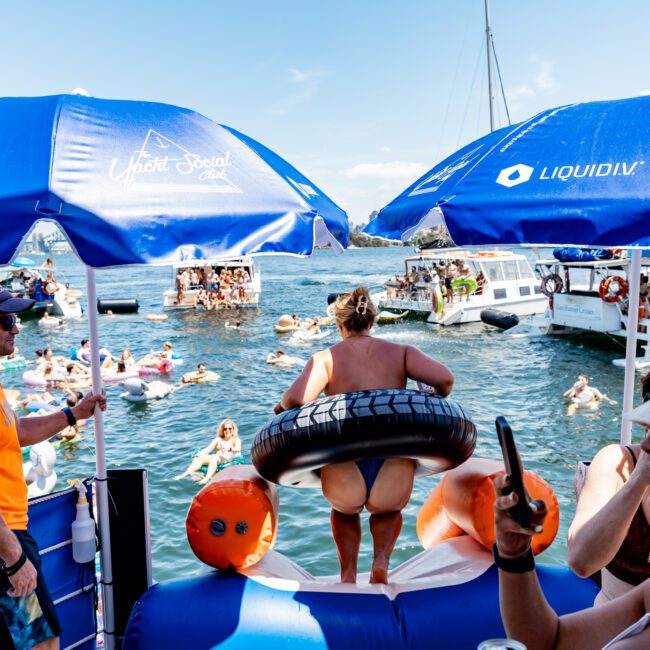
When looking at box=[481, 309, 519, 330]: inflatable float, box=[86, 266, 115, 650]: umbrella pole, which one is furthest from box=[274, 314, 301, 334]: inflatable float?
box=[86, 266, 115, 650]: umbrella pole

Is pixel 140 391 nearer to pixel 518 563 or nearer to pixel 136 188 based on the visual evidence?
pixel 136 188

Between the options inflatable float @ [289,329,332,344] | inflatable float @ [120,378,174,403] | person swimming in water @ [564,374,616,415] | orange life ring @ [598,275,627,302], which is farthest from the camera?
inflatable float @ [289,329,332,344]

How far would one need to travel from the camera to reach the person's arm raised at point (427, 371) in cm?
333

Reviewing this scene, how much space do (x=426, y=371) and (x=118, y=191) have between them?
5.61ft

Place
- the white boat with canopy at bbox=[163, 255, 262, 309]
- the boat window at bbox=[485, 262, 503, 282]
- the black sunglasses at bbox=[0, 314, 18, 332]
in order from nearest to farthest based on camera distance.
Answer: the black sunglasses at bbox=[0, 314, 18, 332] → the boat window at bbox=[485, 262, 503, 282] → the white boat with canopy at bbox=[163, 255, 262, 309]

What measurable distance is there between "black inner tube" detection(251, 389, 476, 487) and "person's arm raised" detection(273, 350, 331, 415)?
0.30 m

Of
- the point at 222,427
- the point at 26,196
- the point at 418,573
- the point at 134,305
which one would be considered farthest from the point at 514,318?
the point at 26,196

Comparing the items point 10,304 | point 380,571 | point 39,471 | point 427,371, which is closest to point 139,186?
point 10,304

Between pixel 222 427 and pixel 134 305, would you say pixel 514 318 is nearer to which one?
pixel 222 427

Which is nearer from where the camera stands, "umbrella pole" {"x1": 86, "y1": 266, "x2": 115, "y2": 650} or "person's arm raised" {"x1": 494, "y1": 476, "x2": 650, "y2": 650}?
"person's arm raised" {"x1": 494, "y1": 476, "x2": 650, "y2": 650}

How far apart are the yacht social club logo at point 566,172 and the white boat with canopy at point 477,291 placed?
72.9ft

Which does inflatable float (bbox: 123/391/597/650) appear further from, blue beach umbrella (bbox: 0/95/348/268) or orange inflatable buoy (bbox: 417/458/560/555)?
blue beach umbrella (bbox: 0/95/348/268)

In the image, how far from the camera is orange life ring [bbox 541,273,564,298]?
20.5 meters

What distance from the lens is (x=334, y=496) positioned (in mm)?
3154
